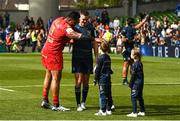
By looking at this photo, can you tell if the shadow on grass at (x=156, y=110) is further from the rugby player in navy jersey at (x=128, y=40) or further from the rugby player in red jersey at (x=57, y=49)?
the rugby player in navy jersey at (x=128, y=40)

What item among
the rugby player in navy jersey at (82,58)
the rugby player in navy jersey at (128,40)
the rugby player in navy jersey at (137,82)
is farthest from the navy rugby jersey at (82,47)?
the rugby player in navy jersey at (128,40)

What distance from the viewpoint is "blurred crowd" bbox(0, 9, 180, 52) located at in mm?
42625

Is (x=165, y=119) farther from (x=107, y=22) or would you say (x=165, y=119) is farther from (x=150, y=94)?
(x=107, y=22)

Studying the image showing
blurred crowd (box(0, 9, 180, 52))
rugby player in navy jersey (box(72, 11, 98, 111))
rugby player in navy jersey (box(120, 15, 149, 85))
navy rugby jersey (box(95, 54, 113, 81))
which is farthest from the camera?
blurred crowd (box(0, 9, 180, 52))

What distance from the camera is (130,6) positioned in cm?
6306

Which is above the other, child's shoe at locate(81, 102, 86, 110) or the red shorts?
the red shorts

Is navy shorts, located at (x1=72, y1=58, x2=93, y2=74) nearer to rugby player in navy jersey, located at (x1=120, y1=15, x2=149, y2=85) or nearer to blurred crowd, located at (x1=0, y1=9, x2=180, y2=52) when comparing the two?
rugby player in navy jersey, located at (x1=120, y1=15, x2=149, y2=85)

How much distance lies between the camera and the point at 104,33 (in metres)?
43.9

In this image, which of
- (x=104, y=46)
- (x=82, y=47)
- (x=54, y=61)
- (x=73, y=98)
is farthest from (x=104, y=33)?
(x=104, y=46)

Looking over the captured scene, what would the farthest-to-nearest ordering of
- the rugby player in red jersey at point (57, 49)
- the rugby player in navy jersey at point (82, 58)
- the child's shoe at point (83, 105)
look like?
1. the rugby player in navy jersey at point (82, 58)
2. the child's shoe at point (83, 105)
3. the rugby player in red jersey at point (57, 49)

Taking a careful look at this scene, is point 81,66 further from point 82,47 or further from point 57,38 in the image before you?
point 57,38

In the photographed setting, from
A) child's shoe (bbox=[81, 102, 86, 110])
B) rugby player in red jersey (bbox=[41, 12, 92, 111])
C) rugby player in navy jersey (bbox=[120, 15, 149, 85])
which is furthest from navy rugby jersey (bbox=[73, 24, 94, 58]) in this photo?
rugby player in navy jersey (bbox=[120, 15, 149, 85])

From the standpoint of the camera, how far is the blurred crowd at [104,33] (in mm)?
42625

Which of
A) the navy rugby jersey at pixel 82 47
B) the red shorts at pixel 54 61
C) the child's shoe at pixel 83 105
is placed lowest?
the child's shoe at pixel 83 105
